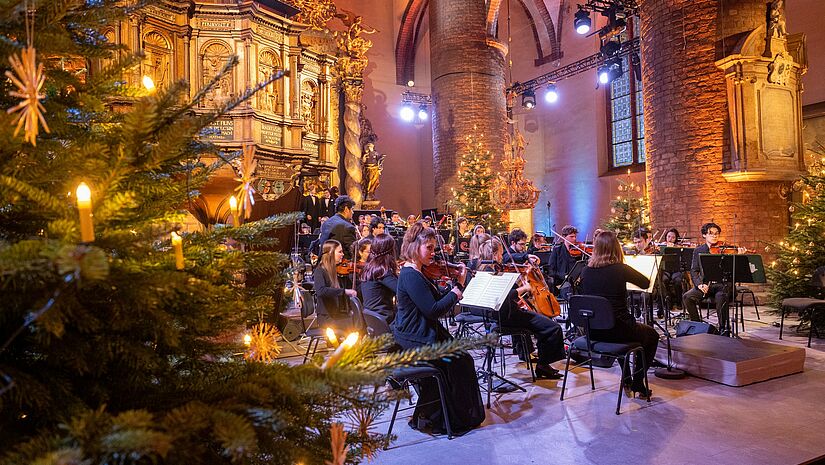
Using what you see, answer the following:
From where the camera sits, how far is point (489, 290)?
458cm

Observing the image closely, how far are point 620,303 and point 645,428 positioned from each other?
3.54 ft

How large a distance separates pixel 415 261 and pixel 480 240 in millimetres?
3478

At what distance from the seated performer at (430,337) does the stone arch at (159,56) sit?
876cm

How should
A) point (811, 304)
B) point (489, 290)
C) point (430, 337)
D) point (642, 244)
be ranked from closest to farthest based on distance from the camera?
point (430, 337)
point (489, 290)
point (811, 304)
point (642, 244)

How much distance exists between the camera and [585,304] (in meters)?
4.51

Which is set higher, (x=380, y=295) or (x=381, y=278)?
(x=381, y=278)

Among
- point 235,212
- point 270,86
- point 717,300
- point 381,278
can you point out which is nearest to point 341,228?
point 381,278

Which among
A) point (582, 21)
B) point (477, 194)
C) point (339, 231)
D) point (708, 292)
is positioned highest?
point (582, 21)

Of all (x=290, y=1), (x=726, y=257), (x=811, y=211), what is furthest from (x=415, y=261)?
(x=290, y=1)

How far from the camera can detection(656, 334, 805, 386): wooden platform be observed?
5047mm

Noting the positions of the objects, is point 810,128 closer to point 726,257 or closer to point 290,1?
point 726,257

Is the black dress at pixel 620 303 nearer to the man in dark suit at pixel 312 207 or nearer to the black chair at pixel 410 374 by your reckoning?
Answer: the black chair at pixel 410 374

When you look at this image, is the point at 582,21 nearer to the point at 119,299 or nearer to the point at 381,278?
the point at 381,278

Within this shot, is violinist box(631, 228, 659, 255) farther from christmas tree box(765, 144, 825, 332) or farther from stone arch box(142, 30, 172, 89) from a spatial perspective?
stone arch box(142, 30, 172, 89)
